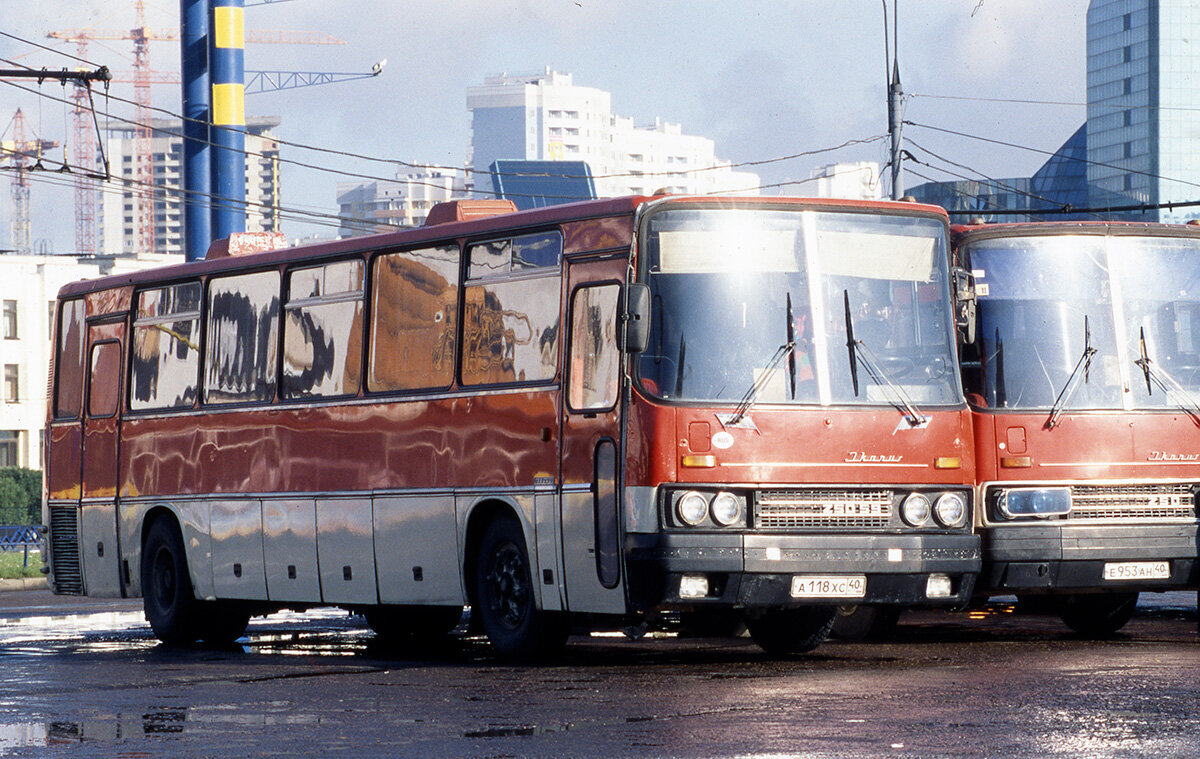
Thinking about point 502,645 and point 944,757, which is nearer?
point 944,757

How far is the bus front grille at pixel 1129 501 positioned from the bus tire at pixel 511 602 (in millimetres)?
3892

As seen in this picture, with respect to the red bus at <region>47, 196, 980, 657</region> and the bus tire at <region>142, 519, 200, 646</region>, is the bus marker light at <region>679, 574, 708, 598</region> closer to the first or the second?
the red bus at <region>47, 196, 980, 657</region>

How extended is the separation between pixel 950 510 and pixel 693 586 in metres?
1.89

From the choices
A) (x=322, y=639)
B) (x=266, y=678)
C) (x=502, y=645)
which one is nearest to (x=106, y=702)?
(x=266, y=678)

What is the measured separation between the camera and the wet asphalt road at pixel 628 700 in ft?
31.7

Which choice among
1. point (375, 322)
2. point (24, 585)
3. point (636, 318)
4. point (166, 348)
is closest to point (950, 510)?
point (636, 318)

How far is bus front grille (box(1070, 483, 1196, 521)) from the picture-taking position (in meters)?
15.5

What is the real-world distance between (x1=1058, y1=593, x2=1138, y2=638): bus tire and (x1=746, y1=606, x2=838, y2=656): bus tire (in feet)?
10.3

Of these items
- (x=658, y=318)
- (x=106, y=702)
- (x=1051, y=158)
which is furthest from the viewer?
(x=1051, y=158)

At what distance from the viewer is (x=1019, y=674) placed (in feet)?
42.3

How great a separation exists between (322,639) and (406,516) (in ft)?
10.4

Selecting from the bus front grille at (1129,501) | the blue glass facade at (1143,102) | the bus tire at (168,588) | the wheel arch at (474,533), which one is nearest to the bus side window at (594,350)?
the wheel arch at (474,533)

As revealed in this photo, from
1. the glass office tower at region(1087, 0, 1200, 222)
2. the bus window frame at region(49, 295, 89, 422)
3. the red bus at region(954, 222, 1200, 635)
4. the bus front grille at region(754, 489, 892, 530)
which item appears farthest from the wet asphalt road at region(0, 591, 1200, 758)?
the glass office tower at region(1087, 0, 1200, 222)

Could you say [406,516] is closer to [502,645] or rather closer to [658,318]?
[502,645]
